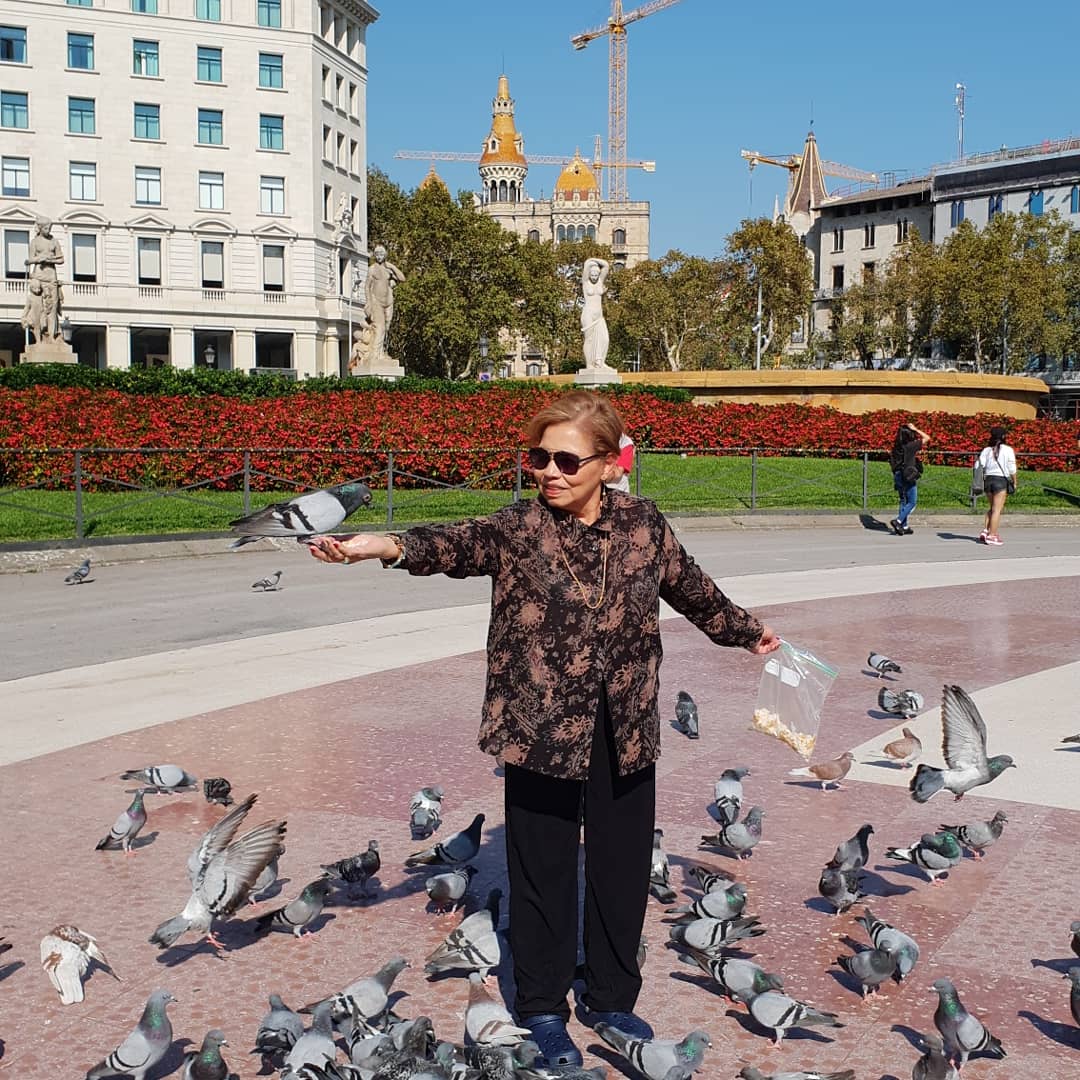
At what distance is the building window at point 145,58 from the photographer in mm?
57750

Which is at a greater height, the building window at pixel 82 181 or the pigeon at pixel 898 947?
the building window at pixel 82 181

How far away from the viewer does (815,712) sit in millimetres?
4191

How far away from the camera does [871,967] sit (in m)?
3.92

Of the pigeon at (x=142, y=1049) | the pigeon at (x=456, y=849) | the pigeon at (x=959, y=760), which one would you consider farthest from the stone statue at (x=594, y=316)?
the pigeon at (x=142, y=1049)

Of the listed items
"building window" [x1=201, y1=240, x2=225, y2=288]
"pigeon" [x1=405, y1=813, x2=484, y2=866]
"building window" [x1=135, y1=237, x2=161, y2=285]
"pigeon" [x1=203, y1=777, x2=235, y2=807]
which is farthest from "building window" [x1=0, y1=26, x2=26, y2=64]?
"pigeon" [x1=405, y1=813, x2=484, y2=866]

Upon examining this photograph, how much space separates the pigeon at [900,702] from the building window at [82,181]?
5712 cm

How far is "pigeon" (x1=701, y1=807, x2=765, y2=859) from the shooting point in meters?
5.08

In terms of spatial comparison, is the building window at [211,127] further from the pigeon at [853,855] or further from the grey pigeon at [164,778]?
the pigeon at [853,855]

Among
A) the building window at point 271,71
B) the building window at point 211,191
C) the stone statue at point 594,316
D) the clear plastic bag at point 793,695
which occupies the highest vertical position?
the building window at point 271,71

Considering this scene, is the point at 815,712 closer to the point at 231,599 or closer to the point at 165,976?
the point at 165,976

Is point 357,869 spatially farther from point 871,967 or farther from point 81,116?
point 81,116

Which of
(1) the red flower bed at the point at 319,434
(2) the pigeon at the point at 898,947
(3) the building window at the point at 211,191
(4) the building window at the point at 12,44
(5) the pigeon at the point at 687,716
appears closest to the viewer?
(2) the pigeon at the point at 898,947

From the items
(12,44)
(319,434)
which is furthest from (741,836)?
(12,44)

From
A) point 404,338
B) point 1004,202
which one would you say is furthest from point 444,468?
point 1004,202
